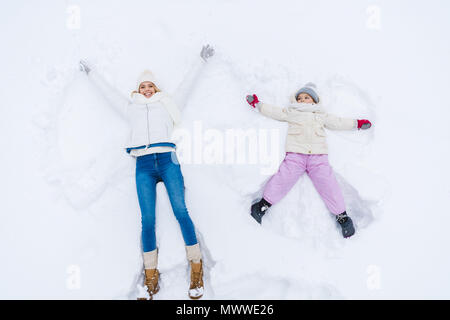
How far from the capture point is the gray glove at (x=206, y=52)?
97.8 inches

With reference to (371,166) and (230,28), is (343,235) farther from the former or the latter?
(230,28)

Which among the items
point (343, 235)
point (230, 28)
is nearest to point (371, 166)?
point (343, 235)

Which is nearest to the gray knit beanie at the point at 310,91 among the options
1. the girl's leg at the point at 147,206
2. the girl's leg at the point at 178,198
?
the girl's leg at the point at 178,198

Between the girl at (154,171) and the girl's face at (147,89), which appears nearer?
the girl at (154,171)

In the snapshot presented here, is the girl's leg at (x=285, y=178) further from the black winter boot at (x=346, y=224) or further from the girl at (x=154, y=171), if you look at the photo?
the girl at (x=154, y=171)

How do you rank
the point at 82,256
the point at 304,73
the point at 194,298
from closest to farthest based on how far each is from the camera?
1. the point at 194,298
2. the point at 82,256
3. the point at 304,73

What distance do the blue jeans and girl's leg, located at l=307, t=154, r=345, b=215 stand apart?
1161mm

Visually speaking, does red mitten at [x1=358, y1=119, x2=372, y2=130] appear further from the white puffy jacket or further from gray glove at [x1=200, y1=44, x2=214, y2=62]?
gray glove at [x1=200, y1=44, x2=214, y2=62]

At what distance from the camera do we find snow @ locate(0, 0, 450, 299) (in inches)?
91.2

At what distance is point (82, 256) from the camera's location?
2.34 m

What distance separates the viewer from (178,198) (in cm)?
218

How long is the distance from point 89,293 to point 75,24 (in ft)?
8.50

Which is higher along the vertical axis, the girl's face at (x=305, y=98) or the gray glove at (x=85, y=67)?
the gray glove at (x=85, y=67)

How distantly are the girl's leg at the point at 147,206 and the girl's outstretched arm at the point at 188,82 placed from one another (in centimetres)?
71
